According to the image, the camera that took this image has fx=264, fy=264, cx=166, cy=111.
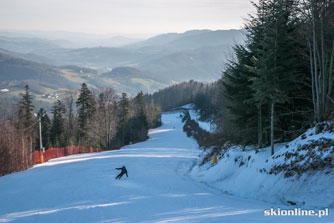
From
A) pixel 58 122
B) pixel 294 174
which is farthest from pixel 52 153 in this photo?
pixel 294 174

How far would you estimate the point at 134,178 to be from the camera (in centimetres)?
1639

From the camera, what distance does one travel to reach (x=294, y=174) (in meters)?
9.74

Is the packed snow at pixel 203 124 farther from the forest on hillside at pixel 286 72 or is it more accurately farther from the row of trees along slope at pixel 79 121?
the forest on hillside at pixel 286 72

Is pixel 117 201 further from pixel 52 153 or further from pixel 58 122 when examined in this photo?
pixel 58 122

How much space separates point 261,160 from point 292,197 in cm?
372

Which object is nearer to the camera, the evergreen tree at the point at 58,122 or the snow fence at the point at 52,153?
the snow fence at the point at 52,153

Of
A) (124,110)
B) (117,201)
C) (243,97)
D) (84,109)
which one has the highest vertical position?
(84,109)

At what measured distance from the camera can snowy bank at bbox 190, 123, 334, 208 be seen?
8566 mm

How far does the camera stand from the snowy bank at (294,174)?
857 centimetres

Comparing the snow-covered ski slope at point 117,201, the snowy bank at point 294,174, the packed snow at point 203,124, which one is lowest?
the packed snow at point 203,124

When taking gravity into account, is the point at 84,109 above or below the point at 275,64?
below

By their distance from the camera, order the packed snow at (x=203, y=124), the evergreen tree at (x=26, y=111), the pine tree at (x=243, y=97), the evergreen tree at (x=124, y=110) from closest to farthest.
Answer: the pine tree at (x=243, y=97) → the evergreen tree at (x=26, y=111) → the packed snow at (x=203, y=124) → the evergreen tree at (x=124, y=110)

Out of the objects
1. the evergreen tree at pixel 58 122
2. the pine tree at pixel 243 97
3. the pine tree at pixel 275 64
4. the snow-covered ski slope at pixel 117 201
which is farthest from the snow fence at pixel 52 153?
the pine tree at pixel 275 64

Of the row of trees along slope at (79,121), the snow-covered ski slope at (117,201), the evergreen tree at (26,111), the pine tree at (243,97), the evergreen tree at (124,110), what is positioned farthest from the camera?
the evergreen tree at (124,110)
